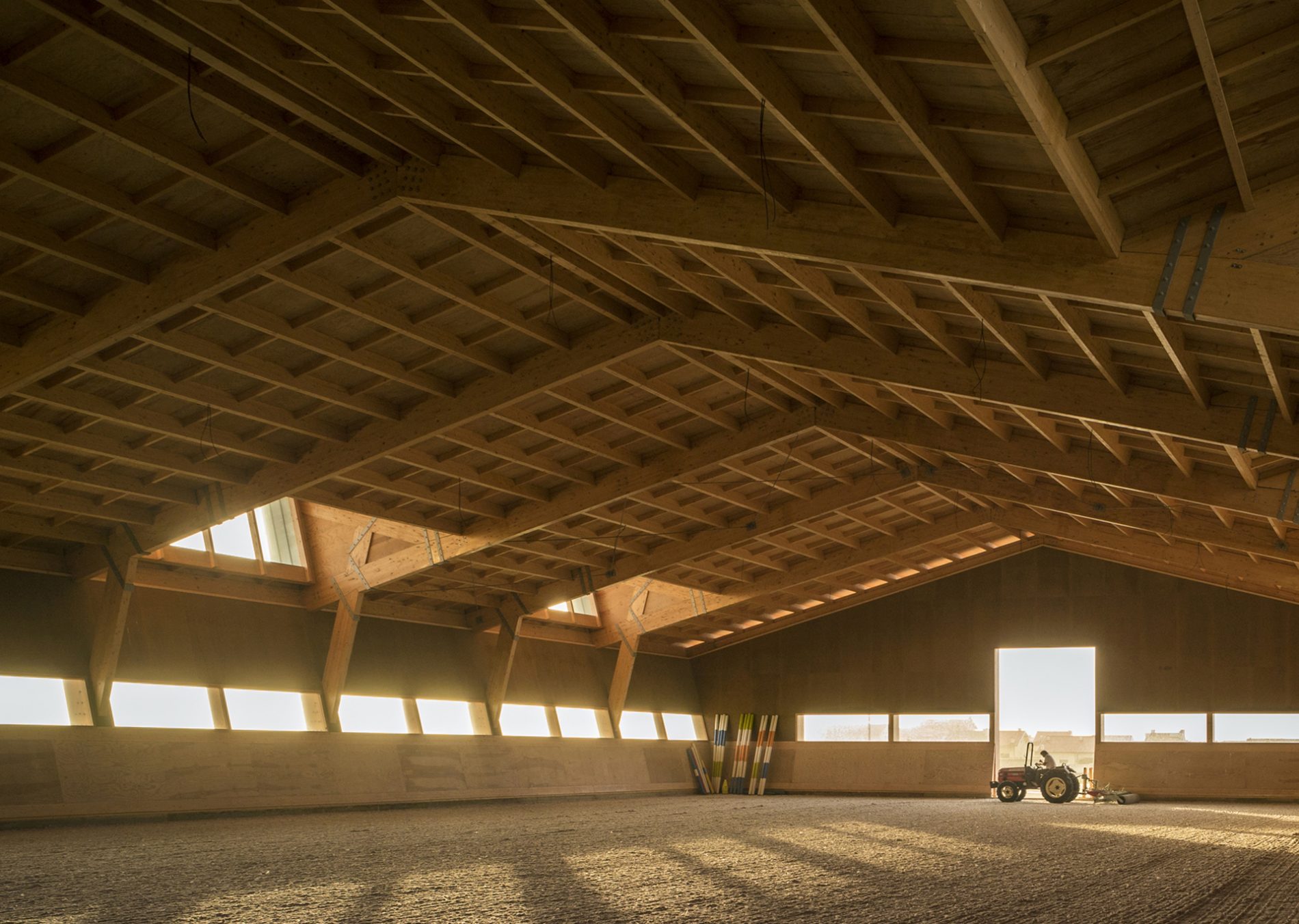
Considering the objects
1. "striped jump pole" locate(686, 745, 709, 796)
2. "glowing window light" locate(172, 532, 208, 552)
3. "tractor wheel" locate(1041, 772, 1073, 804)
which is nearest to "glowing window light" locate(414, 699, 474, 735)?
"glowing window light" locate(172, 532, 208, 552)

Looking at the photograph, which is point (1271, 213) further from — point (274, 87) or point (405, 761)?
point (405, 761)

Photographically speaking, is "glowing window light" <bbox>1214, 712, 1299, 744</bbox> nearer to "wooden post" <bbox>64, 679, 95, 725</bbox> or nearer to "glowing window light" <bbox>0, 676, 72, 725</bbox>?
"wooden post" <bbox>64, 679, 95, 725</bbox>

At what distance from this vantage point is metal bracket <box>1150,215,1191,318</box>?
270 inches

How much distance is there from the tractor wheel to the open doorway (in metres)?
1.41

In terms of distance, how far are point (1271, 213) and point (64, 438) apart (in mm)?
11068

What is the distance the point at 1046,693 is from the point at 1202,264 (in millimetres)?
17799

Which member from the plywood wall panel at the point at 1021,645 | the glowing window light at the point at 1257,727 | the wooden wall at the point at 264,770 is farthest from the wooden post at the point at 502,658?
the glowing window light at the point at 1257,727

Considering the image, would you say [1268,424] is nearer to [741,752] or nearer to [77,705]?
[77,705]

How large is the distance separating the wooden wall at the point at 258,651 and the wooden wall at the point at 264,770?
39.2 inches

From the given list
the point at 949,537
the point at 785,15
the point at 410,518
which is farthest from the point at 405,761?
the point at 785,15

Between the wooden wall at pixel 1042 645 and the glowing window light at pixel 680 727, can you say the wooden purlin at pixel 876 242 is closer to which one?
the wooden wall at pixel 1042 645

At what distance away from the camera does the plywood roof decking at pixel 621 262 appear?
638cm

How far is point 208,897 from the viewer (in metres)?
6.87

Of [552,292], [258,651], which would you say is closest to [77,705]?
[258,651]
